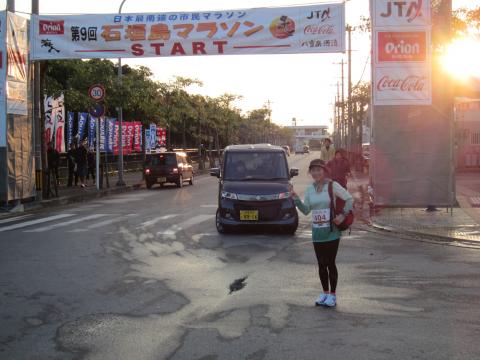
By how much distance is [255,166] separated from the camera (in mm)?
13141

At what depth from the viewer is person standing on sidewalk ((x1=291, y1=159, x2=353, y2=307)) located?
6473 millimetres

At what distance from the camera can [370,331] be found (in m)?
5.52

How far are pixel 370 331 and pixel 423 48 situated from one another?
429 inches

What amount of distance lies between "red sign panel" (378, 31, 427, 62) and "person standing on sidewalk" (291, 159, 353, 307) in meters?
9.13

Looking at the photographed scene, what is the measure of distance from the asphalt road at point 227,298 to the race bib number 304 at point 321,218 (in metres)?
0.89

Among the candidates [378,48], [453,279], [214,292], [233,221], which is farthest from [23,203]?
[453,279]

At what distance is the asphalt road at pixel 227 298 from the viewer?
5117mm

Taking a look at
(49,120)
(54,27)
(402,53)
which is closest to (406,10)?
(402,53)

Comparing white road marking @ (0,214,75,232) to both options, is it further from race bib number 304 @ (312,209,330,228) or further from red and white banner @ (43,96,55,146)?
red and white banner @ (43,96,55,146)

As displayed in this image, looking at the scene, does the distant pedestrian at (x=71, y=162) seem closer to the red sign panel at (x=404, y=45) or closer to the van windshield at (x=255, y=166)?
the van windshield at (x=255, y=166)

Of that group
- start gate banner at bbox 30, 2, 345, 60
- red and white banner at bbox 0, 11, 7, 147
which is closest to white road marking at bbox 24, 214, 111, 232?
red and white banner at bbox 0, 11, 7, 147

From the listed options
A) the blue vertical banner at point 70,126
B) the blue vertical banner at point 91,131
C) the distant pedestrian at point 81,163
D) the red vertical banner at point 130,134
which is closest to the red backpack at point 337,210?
the distant pedestrian at point 81,163

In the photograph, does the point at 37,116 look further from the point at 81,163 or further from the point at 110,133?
the point at 110,133

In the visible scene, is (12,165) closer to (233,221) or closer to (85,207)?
(85,207)
